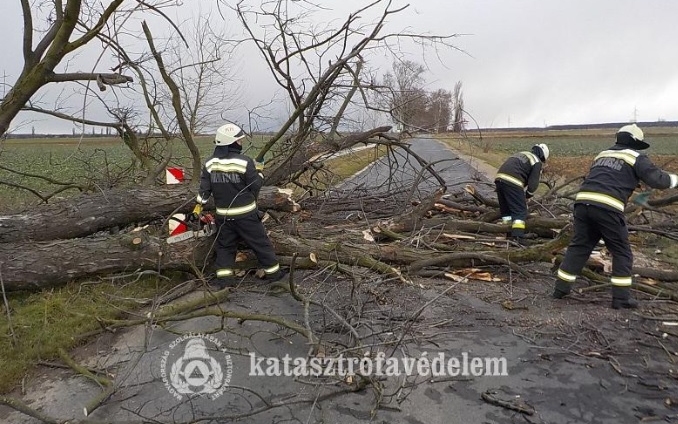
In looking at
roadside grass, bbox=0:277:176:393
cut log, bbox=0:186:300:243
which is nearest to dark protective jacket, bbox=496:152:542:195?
cut log, bbox=0:186:300:243

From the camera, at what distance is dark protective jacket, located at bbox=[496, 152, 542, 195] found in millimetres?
5914

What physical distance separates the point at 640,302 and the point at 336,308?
2.59 meters

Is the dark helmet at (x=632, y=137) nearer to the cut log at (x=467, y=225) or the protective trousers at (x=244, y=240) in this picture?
the cut log at (x=467, y=225)

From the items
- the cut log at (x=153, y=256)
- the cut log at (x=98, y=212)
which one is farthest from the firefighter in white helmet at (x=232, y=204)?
the cut log at (x=98, y=212)

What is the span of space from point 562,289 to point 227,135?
3.33 metres

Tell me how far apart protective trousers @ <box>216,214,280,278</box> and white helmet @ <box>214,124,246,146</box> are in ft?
2.37

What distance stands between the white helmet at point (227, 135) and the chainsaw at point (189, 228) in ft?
2.73

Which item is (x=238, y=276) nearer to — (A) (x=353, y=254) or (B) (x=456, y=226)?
(A) (x=353, y=254)

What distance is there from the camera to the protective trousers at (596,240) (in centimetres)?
379

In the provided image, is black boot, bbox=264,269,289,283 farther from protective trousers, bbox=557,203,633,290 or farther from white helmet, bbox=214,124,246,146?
protective trousers, bbox=557,203,633,290

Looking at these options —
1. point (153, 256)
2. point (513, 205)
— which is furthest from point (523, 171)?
point (153, 256)

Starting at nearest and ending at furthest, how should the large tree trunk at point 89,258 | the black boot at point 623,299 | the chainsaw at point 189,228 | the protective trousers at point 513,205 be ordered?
the black boot at point 623,299
the large tree trunk at point 89,258
the chainsaw at point 189,228
the protective trousers at point 513,205

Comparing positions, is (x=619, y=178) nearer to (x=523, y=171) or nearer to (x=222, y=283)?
(x=523, y=171)

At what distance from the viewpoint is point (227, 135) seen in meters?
4.41
